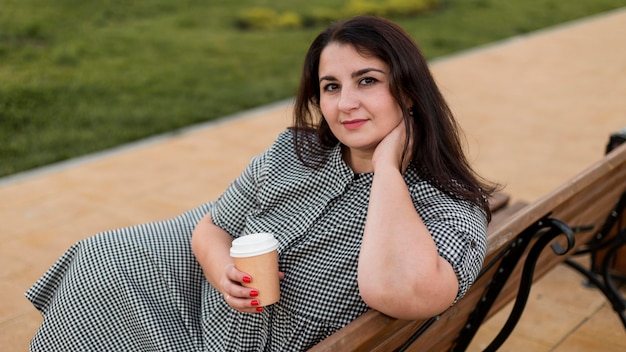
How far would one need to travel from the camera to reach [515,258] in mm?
2420

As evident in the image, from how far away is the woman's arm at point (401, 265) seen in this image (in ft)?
6.07

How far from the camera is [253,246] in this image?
74.8 inches

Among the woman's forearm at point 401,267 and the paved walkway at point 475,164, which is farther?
the paved walkway at point 475,164

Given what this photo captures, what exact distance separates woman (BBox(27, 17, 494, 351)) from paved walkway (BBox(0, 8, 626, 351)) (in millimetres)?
1237

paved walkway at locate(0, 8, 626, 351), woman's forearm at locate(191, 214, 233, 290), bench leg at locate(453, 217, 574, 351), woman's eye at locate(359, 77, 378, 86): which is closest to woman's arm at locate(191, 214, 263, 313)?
woman's forearm at locate(191, 214, 233, 290)

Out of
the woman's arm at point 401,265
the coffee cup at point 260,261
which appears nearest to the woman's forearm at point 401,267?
the woman's arm at point 401,265

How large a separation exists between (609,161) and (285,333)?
123 cm

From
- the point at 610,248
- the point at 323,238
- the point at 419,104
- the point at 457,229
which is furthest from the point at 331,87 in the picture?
the point at 610,248

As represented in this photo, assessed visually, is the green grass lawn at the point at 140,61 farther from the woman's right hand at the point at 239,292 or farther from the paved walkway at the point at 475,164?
the woman's right hand at the point at 239,292

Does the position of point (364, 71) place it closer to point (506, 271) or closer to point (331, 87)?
point (331, 87)

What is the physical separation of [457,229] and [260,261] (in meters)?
0.49

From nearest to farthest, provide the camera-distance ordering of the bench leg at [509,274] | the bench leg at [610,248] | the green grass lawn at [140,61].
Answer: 1. the bench leg at [509,274]
2. the bench leg at [610,248]
3. the green grass lawn at [140,61]

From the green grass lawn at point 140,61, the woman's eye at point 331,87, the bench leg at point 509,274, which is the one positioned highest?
the woman's eye at point 331,87

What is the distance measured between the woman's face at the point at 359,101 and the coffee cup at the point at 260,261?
0.43 meters
